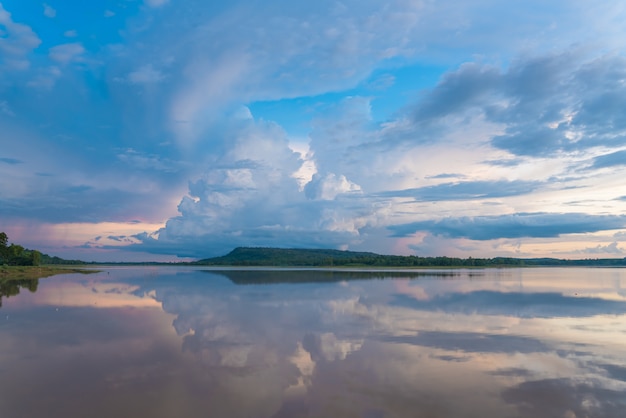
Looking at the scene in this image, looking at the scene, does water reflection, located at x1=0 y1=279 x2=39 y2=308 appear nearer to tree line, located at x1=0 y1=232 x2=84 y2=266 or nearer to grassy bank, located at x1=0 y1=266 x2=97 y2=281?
grassy bank, located at x1=0 y1=266 x2=97 y2=281

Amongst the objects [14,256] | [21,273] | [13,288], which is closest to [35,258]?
[14,256]

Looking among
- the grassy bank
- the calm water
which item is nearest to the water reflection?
the grassy bank

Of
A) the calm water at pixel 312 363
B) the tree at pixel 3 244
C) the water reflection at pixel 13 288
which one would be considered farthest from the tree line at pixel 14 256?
the calm water at pixel 312 363

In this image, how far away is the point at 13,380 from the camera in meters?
14.2

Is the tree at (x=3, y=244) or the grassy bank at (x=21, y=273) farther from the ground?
the tree at (x=3, y=244)

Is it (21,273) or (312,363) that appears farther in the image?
(21,273)

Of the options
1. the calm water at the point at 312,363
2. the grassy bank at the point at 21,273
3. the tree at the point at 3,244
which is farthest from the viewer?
the tree at the point at 3,244

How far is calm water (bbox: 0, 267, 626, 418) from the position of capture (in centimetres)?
1209

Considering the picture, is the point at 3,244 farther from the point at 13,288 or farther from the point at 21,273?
the point at 13,288

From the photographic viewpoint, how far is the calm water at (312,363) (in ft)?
39.7

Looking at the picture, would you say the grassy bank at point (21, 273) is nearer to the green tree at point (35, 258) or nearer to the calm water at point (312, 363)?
the green tree at point (35, 258)

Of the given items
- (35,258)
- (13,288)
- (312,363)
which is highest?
(35,258)

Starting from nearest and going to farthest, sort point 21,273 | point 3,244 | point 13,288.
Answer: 1. point 13,288
2. point 21,273
3. point 3,244

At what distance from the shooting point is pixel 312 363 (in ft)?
54.4
